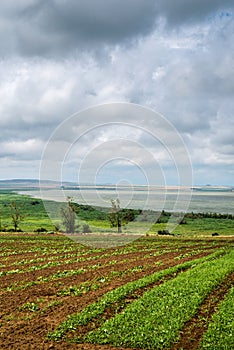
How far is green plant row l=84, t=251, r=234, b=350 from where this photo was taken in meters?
12.2

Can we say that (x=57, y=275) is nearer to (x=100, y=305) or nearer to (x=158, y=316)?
(x=100, y=305)

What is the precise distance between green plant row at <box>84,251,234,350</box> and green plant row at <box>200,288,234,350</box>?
0.96m

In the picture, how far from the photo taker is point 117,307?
15.7 metres

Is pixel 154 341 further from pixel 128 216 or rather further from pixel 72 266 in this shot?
pixel 128 216

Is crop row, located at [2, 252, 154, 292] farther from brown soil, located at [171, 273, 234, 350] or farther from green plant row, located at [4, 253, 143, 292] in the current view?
brown soil, located at [171, 273, 234, 350]

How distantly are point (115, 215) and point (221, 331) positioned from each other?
226 feet

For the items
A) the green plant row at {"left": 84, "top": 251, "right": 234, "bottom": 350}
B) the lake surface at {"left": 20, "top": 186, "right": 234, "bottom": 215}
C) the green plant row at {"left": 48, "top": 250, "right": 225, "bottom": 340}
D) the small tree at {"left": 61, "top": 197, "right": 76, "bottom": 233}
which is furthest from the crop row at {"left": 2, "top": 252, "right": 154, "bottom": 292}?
the small tree at {"left": 61, "top": 197, "right": 76, "bottom": 233}

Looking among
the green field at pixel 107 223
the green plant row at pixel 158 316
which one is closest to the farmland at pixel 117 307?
the green plant row at pixel 158 316

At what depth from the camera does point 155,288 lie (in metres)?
18.5

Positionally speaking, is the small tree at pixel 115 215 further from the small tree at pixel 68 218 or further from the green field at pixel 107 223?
the small tree at pixel 68 218

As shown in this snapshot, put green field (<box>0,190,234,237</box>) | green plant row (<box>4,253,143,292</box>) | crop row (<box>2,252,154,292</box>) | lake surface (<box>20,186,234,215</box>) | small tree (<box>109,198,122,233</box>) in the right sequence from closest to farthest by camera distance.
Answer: green plant row (<box>4,253,143,292</box>) → crop row (<box>2,252,154,292</box>) → lake surface (<box>20,186,234,215</box>) → small tree (<box>109,198,122,233</box>) → green field (<box>0,190,234,237</box>)

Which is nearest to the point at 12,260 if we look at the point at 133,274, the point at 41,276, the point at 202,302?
the point at 41,276

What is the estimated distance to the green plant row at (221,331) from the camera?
11703 mm

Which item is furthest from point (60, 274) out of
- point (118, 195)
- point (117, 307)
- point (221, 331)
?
point (118, 195)
